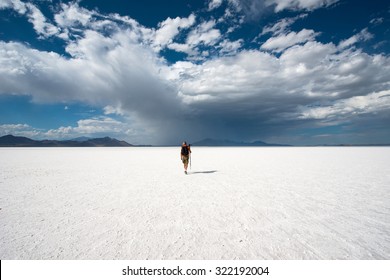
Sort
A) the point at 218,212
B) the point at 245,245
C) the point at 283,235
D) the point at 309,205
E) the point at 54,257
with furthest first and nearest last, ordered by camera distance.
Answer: the point at 309,205
the point at 218,212
the point at 283,235
the point at 245,245
the point at 54,257

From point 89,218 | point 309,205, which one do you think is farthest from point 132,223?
point 309,205

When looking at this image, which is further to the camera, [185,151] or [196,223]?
[185,151]

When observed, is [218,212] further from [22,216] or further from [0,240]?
[22,216]

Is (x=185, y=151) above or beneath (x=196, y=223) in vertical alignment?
above

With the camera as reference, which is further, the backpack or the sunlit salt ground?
the backpack

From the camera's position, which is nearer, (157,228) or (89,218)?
(157,228)

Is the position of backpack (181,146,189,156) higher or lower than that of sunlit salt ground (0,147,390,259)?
higher

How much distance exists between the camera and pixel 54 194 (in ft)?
27.6

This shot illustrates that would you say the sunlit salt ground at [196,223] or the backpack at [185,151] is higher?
the backpack at [185,151]

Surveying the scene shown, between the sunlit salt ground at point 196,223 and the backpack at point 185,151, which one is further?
the backpack at point 185,151

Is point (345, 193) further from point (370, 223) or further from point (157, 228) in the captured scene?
point (157, 228)
